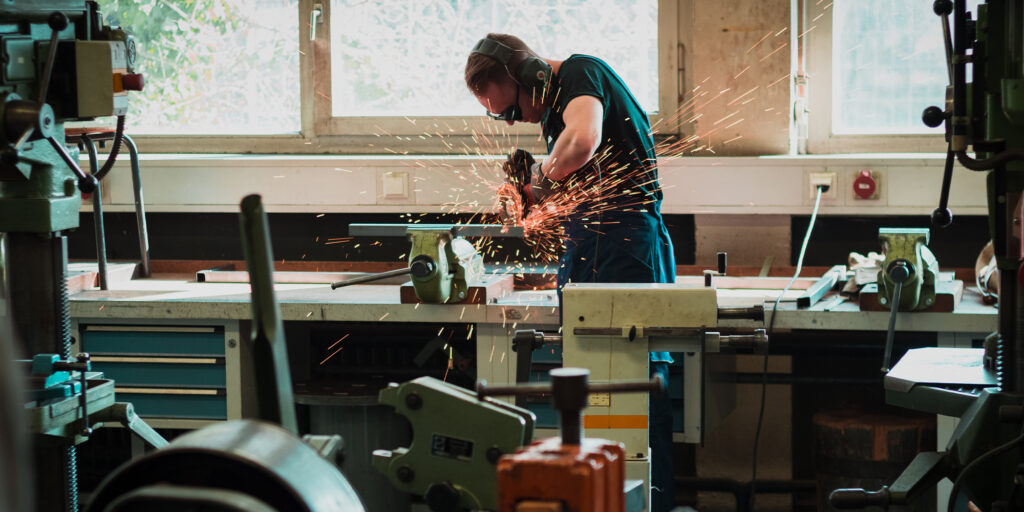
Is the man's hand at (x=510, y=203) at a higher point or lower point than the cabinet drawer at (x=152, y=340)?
higher

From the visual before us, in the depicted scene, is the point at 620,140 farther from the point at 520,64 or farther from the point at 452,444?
the point at 452,444

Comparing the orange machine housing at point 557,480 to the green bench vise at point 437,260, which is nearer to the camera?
the orange machine housing at point 557,480

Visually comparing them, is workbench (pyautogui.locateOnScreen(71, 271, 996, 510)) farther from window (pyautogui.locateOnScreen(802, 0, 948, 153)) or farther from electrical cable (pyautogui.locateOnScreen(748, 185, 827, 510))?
window (pyautogui.locateOnScreen(802, 0, 948, 153))

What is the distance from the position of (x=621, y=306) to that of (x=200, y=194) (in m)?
2.28

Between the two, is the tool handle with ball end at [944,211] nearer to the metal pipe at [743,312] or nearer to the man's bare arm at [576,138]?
the metal pipe at [743,312]

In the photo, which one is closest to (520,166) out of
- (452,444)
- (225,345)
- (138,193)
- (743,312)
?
(743,312)

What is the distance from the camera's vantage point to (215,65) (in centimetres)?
385

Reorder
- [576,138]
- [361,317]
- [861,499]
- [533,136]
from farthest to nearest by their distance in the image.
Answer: [533,136] → [361,317] → [576,138] → [861,499]

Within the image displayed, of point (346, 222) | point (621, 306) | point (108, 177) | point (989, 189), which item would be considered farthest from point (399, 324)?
point (989, 189)

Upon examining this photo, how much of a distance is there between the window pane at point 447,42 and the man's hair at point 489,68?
99cm

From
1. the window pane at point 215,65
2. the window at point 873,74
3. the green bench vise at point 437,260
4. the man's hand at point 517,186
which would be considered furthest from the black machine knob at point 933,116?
the window pane at point 215,65

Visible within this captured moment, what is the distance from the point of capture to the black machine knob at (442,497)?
124cm

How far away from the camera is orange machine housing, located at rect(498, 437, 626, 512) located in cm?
98

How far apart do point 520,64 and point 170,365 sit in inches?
53.8
